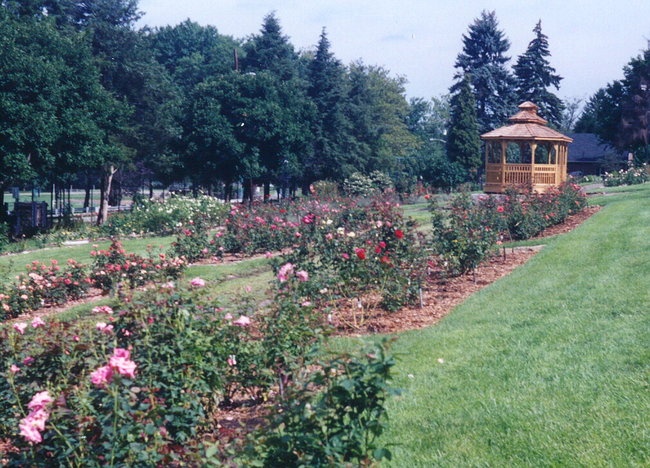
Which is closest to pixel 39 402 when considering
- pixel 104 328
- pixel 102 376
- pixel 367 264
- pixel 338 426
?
pixel 102 376

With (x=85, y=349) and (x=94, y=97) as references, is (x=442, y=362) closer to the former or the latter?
(x=85, y=349)

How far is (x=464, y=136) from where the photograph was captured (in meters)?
40.4

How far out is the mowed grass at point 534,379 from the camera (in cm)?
379

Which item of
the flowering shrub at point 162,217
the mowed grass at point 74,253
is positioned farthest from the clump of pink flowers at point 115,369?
the flowering shrub at point 162,217

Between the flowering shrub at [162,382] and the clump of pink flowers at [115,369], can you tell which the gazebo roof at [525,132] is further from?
the clump of pink flowers at [115,369]

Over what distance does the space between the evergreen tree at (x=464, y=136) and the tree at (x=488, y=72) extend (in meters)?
4.55

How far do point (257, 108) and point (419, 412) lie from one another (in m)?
24.7

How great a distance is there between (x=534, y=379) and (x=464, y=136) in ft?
121

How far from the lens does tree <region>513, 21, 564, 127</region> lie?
45.9m

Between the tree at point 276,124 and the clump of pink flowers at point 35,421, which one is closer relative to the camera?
the clump of pink flowers at point 35,421

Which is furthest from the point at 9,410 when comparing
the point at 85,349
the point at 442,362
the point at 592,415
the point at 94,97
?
the point at 94,97

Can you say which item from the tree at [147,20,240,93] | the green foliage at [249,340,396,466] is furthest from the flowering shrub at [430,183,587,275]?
the tree at [147,20,240,93]

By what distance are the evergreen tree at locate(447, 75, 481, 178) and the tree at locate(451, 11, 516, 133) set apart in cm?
455

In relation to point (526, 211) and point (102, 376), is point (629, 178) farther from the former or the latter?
point (102, 376)
